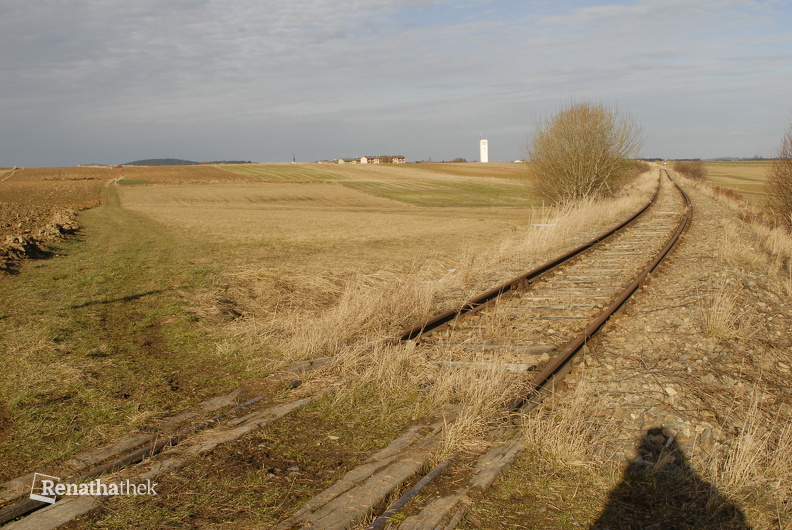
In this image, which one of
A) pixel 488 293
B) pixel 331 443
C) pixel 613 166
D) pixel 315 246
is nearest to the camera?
pixel 331 443

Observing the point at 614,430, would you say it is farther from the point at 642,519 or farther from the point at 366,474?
the point at 366,474

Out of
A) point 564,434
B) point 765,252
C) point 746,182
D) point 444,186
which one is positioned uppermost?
point 444,186

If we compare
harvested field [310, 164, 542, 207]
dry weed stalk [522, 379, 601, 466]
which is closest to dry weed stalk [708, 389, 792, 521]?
dry weed stalk [522, 379, 601, 466]

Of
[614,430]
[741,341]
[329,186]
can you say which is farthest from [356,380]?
[329,186]

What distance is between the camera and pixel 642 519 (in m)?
3.30

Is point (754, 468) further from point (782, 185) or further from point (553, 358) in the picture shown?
point (782, 185)

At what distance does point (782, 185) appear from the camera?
792 inches

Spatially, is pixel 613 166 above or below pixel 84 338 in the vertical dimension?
above

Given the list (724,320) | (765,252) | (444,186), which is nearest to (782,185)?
(765,252)

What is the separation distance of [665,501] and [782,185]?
21.0m

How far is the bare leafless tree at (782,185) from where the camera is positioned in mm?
19688

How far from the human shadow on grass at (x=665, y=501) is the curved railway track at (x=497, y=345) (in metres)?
0.74

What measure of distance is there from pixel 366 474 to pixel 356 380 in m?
1.67

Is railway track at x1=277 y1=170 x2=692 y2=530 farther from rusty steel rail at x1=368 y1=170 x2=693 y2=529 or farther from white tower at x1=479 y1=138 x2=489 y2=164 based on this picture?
white tower at x1=479 y1=138 x2=489 y2=164
